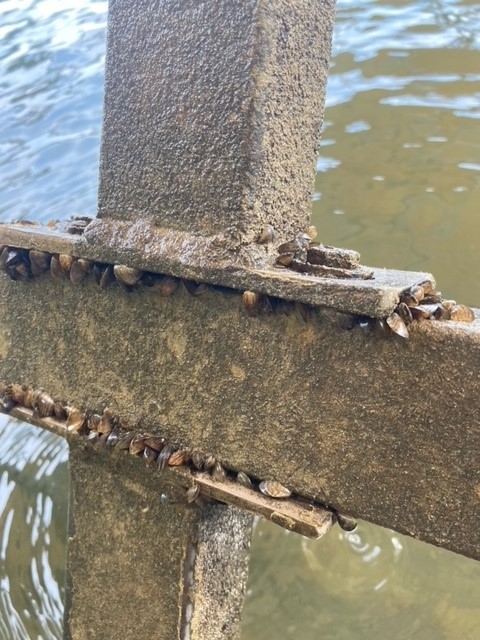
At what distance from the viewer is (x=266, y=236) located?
4.46 ft

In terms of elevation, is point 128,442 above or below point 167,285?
below

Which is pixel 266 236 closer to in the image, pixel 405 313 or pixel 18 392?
pixel 405 313

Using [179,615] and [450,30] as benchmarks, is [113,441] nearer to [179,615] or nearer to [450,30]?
[179,615]

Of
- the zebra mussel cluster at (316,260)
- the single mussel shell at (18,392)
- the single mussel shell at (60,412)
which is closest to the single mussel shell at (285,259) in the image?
the zebra mussel cluster at (316,260)

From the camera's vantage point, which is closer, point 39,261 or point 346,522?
point 346,522

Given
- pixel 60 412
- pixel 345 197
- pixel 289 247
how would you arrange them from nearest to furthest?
pixel 289 247
pixel 60 412
pixel 345 197

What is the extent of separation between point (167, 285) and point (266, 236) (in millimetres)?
239

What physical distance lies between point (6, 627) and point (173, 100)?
2.16m

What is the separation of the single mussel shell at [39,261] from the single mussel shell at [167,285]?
34 centimetres

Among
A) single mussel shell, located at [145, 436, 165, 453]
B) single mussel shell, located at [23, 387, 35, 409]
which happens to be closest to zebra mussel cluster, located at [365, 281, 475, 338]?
single mussel shell, located at [145, 436, 165, 453]

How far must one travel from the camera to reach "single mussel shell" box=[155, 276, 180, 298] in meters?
1.39

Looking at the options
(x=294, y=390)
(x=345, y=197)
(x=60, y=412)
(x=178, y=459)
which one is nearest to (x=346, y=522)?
(x=294, y=390)

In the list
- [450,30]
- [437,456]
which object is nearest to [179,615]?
[437,456]

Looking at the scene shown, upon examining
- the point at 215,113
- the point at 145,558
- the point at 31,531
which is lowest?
the point at 31,531
